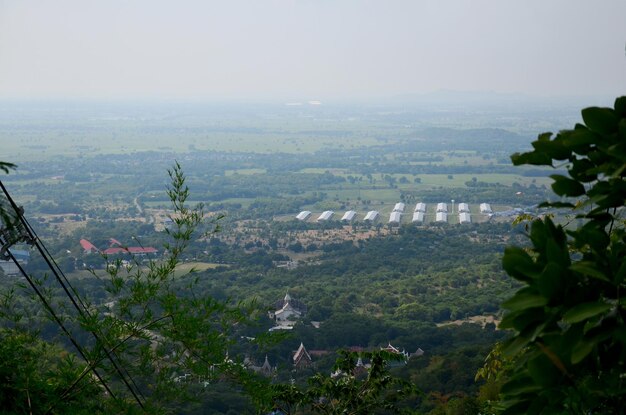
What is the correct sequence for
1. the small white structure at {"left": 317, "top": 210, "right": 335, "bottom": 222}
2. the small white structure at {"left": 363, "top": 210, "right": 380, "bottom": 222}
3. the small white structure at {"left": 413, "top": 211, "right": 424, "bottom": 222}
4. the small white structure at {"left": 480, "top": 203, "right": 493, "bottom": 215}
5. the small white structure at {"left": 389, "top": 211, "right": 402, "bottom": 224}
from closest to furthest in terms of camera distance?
the small white structure at {"left": 389, "top": 211, "right": 402, "bottom": 224}, the small white structure at {"left": 413, "top": 211, "right": 424, "bottom": 222}, the small white structure at {"left": 363, "top": 210, "right": 380, "bottom": 222}, the small white structure at {"left": 317, "top": 210, "right": 335, "bottom": 222}, the small white structure at {"left": 480, "top": 203, "right": 493, "bottom": 215}

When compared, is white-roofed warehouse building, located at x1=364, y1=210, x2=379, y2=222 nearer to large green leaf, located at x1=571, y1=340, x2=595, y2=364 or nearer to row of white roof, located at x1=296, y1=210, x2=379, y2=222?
row of white roof, located at x1=296, y1=210, x2=379, y2=222

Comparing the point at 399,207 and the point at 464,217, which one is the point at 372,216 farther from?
the point at 464,217

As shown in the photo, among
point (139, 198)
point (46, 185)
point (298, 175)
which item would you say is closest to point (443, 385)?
point (139, 198)

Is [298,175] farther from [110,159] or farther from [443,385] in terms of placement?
[443,385]

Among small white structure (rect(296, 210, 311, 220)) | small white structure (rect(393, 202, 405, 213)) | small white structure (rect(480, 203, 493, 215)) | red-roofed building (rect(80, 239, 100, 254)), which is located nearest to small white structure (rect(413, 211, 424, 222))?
small white structure (rect(393, 202, 405, 213))

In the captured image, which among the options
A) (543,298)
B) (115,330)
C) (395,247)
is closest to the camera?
(543,298)

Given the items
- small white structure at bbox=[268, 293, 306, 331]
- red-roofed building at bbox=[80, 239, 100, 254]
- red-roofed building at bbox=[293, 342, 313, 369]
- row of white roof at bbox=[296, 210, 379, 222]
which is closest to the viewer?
red-roofed building at bbox=[293, 342, 313, 369]
